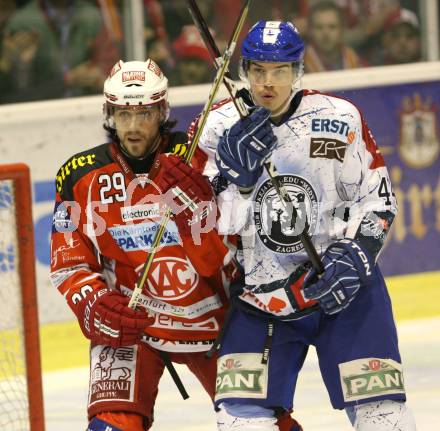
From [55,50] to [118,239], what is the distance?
304 centimetres

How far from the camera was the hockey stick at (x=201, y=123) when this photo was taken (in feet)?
11.3

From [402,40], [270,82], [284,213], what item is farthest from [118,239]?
[402,40]

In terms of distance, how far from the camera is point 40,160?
5945 millimetres

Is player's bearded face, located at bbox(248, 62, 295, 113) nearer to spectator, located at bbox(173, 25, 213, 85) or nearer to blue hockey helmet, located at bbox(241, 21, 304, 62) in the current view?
blue hockey helmet, located at bbox(241, 21, 304, 62)

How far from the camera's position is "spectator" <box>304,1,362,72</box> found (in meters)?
7.10

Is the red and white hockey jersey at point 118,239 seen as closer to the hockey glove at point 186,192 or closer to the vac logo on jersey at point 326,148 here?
the hockey glove at point 186,192

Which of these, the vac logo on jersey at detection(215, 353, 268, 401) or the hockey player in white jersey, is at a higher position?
the hockey player in white jersey

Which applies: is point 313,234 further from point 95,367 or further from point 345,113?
point 95,367

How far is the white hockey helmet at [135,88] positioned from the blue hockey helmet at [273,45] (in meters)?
0.35

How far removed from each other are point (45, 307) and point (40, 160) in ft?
2.17

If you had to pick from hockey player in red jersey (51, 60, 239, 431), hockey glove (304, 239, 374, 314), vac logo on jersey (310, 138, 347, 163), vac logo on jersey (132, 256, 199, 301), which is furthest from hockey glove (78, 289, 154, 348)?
vac logo on jersey (310, 138, 347, 163)

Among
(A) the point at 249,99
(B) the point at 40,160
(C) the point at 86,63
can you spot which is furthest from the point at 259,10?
(A) the point at 249,99

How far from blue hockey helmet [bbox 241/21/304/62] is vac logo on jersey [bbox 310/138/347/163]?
0.22 m

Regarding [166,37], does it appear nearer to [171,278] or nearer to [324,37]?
[324,37]
